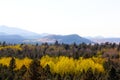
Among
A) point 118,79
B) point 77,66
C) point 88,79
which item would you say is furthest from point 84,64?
point 88,79

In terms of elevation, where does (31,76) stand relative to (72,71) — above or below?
above

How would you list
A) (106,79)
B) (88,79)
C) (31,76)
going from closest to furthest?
(31,76)
(88,79)
(106,79)

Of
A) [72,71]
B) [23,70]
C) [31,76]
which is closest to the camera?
[31,76]

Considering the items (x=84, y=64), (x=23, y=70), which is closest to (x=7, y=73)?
(x=23, y=70)

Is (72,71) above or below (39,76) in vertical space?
below

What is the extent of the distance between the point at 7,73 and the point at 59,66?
6254 cm

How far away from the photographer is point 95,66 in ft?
548

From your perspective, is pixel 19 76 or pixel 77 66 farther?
pixel 77 66

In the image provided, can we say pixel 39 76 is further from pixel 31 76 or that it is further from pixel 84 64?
pixel 84 64

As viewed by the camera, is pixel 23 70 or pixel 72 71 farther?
pixel 72 71

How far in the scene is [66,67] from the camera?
168500 millimetres

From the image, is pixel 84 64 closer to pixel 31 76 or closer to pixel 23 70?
pixel 23 70

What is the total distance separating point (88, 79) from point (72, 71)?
7340 cm

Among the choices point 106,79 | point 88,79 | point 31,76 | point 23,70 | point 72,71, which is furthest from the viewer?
point 72,71
